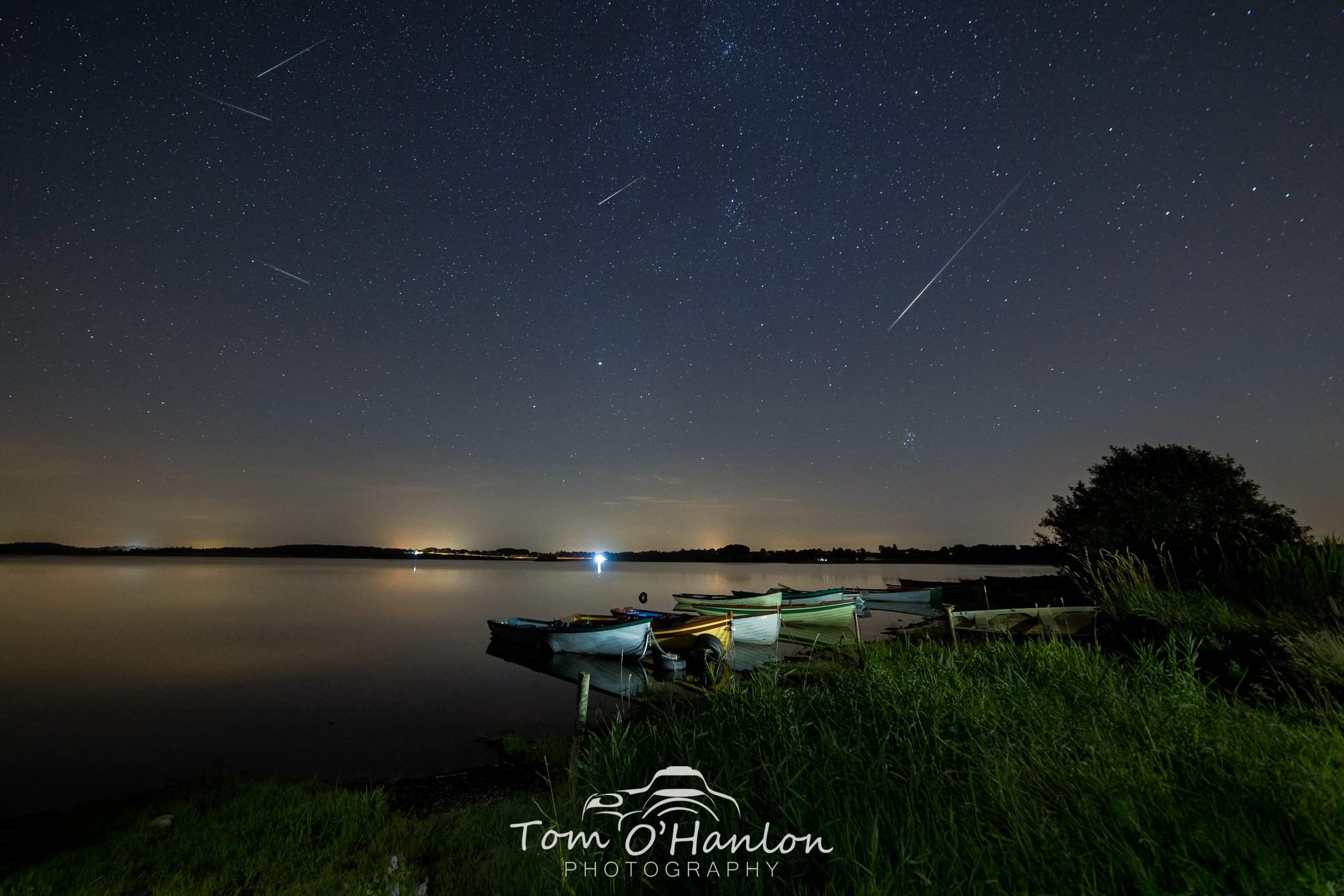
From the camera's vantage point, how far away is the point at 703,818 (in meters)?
4.62

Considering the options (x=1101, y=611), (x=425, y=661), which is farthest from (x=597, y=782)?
(x=425, y=661)

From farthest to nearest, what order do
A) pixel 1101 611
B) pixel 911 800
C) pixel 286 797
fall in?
pixel 1101 611
pixel 286 797
pixel 911 800

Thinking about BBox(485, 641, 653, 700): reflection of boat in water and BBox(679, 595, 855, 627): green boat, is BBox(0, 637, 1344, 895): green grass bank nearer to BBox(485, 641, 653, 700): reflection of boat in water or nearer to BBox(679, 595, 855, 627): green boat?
BBox(485, 641, 653, 700): reflection of boat in water

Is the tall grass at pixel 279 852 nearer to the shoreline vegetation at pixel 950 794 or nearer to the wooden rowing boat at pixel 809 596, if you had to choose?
the shoreline vegetation at pixel 950 794

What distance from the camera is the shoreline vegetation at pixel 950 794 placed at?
3.30 m

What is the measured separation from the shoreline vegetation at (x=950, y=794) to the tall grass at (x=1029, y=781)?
22 millimetres

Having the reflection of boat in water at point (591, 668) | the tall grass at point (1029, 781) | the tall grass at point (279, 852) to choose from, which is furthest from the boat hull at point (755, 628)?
the tall grass at point (1029, 781)

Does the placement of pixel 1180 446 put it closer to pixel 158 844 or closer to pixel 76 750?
pixel 158 844

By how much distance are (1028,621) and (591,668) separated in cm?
1483

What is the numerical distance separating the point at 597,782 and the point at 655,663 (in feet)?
47.7

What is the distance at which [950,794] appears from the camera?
436cm

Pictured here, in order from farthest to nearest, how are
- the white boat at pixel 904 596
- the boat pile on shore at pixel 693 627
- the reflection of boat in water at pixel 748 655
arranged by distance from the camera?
1. the white boat at pixel 904 596
2. the boat pile on shore at pixel 693 627
3. the reflection of boat in water at pixel 748 655

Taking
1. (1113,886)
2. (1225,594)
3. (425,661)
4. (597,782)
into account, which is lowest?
(425,661)

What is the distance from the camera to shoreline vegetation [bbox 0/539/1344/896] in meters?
3.30
